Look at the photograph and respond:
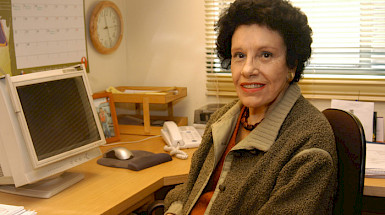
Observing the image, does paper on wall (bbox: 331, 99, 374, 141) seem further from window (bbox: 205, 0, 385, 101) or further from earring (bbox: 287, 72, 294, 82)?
earring (bbox: 287, 72, 294, 82)

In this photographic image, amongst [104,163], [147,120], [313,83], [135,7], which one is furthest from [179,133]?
[135,7]

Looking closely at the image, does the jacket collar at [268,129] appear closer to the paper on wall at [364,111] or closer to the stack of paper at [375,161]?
the stack of paper at [375,161]

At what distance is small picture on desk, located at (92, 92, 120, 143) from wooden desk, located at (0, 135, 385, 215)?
0.37 metres

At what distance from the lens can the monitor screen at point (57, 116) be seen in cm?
150

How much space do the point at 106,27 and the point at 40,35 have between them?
21.2 inches

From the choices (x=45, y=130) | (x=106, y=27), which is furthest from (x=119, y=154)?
(x=106, y=27)

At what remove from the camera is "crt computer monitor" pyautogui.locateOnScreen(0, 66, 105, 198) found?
144 centimetres

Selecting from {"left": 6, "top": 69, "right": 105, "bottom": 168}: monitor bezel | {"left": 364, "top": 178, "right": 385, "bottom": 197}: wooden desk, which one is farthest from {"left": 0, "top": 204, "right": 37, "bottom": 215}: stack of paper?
{"left": 364, "top": 178, "right": 385, "bottom": 197}: wooden desk

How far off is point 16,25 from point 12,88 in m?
0.65

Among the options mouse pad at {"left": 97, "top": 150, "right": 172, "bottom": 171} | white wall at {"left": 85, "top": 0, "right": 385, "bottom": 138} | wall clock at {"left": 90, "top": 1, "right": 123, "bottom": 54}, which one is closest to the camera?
mouse pad at {"left": 97, "top": 150, "right": 172, "bottom": 171}

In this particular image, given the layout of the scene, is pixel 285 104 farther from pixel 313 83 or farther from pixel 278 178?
pixel 313 83

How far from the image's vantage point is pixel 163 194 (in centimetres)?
255

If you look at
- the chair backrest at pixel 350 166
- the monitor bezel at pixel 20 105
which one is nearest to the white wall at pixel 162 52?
the monitor bezel at pixel 20 105

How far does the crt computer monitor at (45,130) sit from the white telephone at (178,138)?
433 mm
